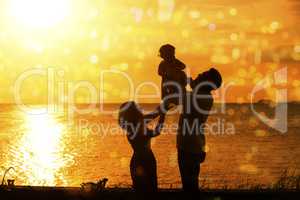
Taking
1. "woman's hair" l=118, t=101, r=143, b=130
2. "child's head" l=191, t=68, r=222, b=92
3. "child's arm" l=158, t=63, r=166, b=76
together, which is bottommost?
"woman's hair" l=118, t=101, r=143, b=130

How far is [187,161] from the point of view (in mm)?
7953

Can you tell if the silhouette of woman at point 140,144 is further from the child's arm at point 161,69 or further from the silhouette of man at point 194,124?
the child's arm at point 161,69

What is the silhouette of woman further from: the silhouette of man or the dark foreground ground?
the dark foreground ground

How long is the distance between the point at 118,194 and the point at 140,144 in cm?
263

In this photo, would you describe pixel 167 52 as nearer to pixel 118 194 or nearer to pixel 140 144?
pixel 140 144

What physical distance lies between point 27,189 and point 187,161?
10.8ft

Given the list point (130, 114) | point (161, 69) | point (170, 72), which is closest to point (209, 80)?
point (170, 72)

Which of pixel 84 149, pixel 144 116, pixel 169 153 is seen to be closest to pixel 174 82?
pixel 144 116

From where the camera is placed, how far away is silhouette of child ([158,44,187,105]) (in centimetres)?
784

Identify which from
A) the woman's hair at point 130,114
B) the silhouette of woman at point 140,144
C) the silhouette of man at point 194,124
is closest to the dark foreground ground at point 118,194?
the silhouette of man at point 194,124

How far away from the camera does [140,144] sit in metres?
6.88

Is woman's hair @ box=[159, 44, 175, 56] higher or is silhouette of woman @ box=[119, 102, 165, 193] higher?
woman's hair @ box=[159, 44, 175, 56]

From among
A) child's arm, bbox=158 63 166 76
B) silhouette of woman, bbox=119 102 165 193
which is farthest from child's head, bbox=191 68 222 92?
silhouette of woman, bbox=119 102 165 193

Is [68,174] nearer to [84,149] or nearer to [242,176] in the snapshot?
[242,176]
